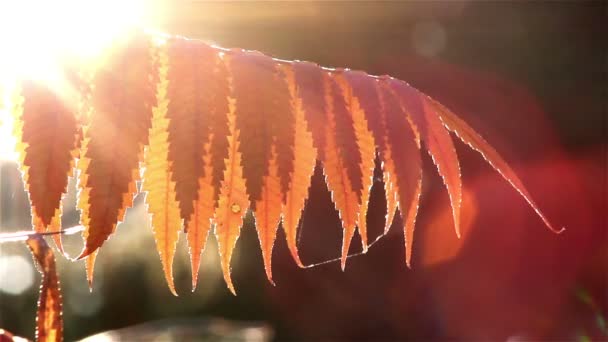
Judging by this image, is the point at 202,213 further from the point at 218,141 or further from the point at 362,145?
the point at 362,145

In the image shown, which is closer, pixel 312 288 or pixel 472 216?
pixel 312 288

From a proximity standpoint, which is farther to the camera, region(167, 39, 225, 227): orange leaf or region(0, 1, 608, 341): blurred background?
region(0, 1, 608, 341): blurred background

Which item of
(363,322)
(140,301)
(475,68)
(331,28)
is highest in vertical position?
(331,28)

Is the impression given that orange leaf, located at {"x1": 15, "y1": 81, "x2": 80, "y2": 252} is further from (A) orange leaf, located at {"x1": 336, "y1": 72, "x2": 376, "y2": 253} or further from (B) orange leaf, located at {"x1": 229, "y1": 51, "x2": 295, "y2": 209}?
(A) orange leaf, located at {"x1": 336, "y1": 72, "x2": 376, "y2": 253}

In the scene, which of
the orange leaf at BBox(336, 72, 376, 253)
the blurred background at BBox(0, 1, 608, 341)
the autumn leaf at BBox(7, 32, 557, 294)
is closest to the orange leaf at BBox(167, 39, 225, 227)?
the autumn leaf at BBox(7, 32, 557, 294)

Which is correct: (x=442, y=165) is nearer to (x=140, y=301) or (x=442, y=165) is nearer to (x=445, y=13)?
(x=140, y=301)

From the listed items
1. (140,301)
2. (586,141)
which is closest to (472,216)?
(586,141)

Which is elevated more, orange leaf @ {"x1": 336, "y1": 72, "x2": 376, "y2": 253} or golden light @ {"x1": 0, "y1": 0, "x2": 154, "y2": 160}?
golden light @ {"x1": 0, "y1": 0, "x2": 154, "y2": 160}
